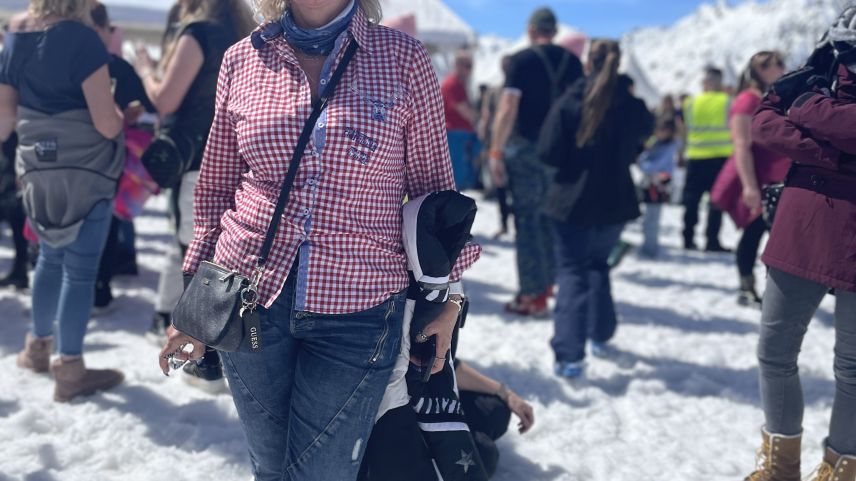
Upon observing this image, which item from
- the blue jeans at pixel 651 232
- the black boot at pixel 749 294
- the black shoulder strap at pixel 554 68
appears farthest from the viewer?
the blue jeans at pixel 651 232

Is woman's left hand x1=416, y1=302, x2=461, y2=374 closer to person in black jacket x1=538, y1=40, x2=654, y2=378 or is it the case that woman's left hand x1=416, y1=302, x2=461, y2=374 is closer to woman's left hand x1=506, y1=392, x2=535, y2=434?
woman's left hand x1=506, y1=392, x2=535, y2=434

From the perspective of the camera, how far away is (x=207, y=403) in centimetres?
351

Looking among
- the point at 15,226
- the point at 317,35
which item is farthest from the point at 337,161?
the point at 15,226

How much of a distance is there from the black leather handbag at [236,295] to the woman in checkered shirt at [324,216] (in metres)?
0.02

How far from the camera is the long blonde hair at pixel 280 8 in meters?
1.91

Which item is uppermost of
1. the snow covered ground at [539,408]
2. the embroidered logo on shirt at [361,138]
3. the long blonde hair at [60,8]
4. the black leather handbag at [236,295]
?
the long blonde hair at [60,8]

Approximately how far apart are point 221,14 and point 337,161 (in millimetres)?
2063

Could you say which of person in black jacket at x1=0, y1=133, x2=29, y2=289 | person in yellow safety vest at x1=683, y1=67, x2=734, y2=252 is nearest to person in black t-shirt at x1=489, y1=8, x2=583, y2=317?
person in yellow safety vest at x1=683, y1=67, x2=734, y2=252

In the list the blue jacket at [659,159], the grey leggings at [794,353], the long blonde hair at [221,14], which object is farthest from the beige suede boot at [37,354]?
the blue jacket at [659,159]

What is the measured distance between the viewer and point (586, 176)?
159 inches

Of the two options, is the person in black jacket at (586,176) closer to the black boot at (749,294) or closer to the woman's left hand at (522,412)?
the woman's left hand at (522,412)

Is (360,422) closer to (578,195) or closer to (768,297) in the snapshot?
(768,297)

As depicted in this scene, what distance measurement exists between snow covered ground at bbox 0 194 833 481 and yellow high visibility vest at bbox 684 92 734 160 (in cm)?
288

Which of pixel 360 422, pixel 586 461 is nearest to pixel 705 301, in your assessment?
pixel 586 461
